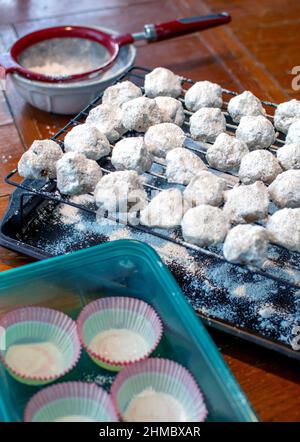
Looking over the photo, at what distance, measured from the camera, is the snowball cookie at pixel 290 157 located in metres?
0.98

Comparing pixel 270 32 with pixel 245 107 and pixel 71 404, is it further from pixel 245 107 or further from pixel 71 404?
pixel 71 404

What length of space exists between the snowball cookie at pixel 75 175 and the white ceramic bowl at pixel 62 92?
35 cm

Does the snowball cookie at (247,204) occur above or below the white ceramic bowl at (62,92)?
below

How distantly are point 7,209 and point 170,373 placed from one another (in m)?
0.45

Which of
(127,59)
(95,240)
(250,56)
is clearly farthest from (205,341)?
(250,56)

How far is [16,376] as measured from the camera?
0.68 metres

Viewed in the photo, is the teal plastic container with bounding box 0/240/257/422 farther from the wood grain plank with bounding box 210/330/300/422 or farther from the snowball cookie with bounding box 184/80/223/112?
the snowball cookie with bounding box 184/80/223/112

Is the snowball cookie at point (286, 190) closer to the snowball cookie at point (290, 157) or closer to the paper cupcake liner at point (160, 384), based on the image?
the snowball cookie at point (290, 157)

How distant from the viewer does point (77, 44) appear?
1.44 metres

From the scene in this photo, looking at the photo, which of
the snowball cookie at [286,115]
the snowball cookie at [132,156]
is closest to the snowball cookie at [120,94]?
the snowball cookie at [132,156]

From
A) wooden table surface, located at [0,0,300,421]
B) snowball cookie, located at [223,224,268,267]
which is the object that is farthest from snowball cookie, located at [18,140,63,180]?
snowball cookie, located at [223,224,268,267]

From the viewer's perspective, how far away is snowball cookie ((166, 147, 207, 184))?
3.13 feet

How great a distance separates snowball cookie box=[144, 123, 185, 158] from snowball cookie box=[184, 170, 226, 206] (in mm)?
119

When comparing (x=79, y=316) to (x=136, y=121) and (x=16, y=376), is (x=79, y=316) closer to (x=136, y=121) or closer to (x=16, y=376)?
(x=16, y=376)
